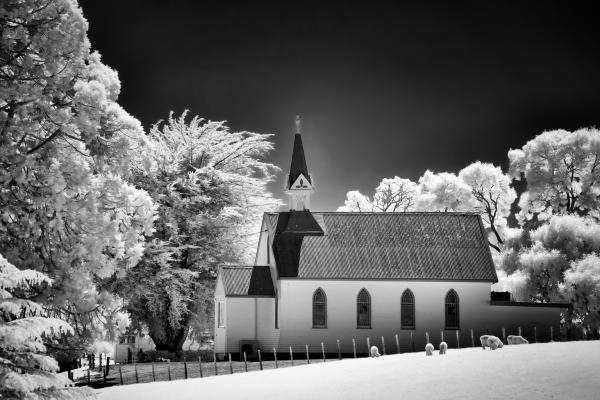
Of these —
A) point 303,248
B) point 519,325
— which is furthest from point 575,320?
point 303,248

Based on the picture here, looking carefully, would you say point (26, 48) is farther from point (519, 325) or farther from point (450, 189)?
point (450, 189)

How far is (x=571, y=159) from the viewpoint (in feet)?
178

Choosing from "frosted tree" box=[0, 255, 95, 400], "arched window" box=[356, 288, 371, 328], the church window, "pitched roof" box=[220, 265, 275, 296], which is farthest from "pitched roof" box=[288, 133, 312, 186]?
"frosted tree" box=[0, 255, 95, 400]

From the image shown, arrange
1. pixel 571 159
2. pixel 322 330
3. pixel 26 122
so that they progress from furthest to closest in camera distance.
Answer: pixel 571 159
pixel 322 330
pixel 26 122

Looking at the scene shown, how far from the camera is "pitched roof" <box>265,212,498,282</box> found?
46.7 metres

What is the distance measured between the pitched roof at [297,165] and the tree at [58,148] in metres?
30.4

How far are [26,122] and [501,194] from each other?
51.4 meters

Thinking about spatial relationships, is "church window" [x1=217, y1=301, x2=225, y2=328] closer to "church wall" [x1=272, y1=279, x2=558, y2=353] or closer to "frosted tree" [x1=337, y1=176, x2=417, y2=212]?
"church wall" [x1=272, y1=279, x2=558, y2=353]

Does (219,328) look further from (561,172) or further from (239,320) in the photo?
(561,172)

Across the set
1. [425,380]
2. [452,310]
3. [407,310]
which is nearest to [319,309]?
[407,310]

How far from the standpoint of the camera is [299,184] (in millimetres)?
51656

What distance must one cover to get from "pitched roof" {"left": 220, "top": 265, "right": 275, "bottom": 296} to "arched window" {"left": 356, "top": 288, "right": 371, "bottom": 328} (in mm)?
5173

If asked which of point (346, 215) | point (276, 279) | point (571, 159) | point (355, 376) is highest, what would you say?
point (571, 159)

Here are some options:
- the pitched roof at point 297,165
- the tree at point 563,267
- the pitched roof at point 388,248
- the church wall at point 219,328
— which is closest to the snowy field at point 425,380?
the tree at point 563,267
